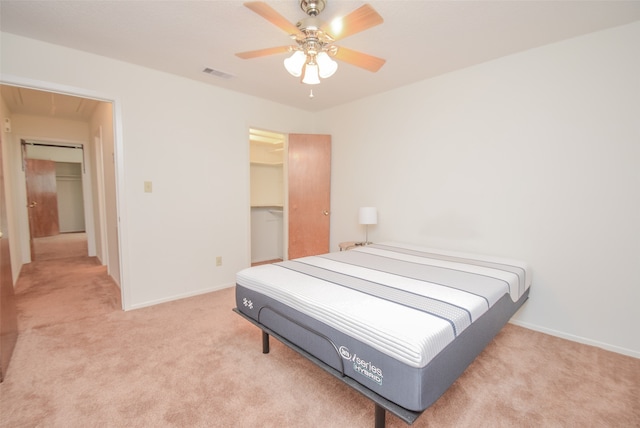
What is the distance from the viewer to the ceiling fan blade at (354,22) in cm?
146

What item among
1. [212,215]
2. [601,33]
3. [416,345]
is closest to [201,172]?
[212,215]

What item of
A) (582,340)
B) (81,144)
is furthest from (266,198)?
(582,340)

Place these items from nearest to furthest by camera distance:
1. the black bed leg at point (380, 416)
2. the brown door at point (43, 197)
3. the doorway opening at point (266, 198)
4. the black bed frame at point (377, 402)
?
→ the black bed frame at point (377, 402)
the black bed leg at point (380, 416)
the doorway opening at point (266, 198)
the brown door at point (43, 197)

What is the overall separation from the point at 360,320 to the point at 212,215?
8.75 ft

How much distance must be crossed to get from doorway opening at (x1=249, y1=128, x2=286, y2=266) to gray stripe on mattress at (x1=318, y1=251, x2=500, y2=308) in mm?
2553

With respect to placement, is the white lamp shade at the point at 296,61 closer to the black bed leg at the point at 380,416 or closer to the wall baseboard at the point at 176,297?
the black bed leg at the point at 380,416

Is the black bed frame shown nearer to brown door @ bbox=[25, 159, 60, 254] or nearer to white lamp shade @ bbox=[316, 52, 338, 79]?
white lamp shade @ bbox=[316, 52, 338, 79]

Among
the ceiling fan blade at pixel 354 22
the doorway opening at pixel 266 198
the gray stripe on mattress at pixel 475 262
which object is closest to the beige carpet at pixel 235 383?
the gray stripe on mattress at pixel 475 262

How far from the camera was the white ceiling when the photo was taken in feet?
6.18

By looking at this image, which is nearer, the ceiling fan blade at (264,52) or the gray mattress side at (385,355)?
the gray mattress side at (385,355)

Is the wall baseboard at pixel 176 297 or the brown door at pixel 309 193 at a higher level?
the brown door at pixel 309 193

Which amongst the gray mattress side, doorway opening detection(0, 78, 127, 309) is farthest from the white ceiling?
the gray mattress side

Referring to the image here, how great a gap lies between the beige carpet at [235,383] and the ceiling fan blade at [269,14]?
213cm

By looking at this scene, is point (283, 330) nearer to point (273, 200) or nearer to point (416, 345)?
point (416, 345)
